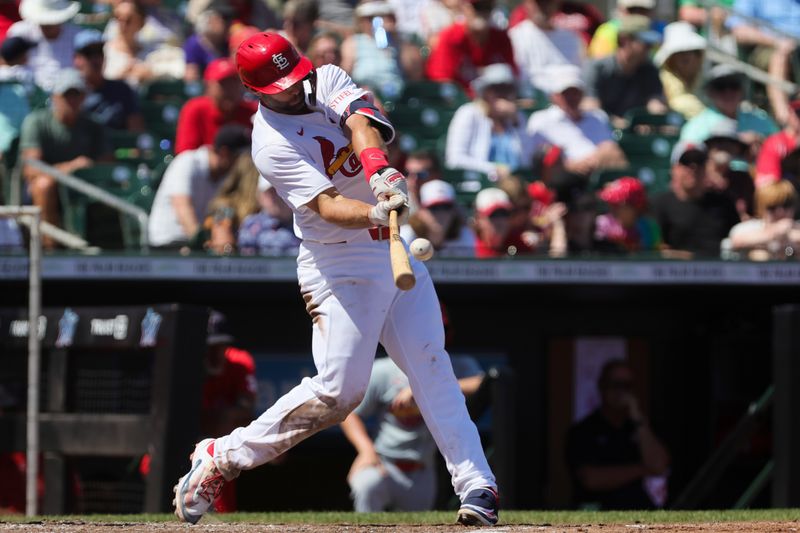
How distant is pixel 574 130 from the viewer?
9.95m

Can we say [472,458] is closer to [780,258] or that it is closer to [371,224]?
[371,224]

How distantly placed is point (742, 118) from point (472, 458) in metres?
6.67

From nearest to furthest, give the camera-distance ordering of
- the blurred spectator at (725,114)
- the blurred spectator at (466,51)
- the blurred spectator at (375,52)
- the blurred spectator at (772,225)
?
the blurred spectator at (772,225) → the blurred spectator at (375,52) → the blurred spectator at (725,114) → the blurred spectator at (466,51)

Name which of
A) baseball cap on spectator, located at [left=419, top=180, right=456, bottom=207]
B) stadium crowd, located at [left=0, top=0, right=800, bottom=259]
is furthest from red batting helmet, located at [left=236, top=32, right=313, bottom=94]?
baseball cap on spectator, located at [left=419, top=180, right=456, bottom=207]

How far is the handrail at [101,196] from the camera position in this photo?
853cm

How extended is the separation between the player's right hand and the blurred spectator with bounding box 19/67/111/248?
484cm

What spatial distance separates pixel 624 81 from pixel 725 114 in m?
0.80

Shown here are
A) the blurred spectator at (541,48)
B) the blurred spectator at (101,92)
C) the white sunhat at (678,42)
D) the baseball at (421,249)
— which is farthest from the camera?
the blurred spectator at (541,48)

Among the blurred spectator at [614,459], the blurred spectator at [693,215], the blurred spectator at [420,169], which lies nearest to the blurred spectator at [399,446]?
the blurred spectator at [614,459]

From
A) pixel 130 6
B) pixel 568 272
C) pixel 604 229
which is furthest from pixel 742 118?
pixel 130 6

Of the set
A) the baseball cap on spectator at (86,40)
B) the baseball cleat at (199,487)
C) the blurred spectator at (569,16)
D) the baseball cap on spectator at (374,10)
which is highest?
the blurred spectator at (569,16)

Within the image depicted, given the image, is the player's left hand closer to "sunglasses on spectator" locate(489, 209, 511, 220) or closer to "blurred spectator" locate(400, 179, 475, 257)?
"blurred spectator" locate(400, 179, 475, 257)

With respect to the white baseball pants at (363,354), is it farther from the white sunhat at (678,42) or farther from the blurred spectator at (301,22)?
the white sunhat at (678,42)

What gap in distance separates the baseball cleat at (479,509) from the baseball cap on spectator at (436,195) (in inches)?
144
